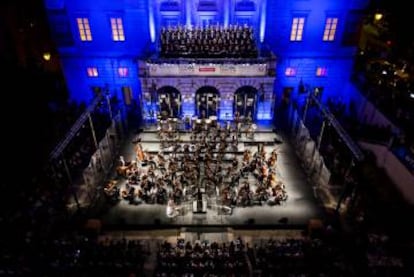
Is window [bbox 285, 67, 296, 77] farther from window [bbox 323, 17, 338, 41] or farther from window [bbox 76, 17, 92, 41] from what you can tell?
window [bbox 76, 17, 92, 41]

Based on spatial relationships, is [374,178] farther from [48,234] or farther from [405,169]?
[48,234]

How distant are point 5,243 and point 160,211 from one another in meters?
10.1

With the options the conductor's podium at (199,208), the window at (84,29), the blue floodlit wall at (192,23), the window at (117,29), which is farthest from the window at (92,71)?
the conductor's podium at (199,208)

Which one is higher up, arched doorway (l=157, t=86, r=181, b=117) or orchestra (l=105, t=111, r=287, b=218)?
arched doorway (l=157, t=86, r=181, b=117)

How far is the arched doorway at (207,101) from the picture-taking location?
36250mm

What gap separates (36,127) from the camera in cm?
3466

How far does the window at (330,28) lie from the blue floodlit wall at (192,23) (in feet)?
1.34

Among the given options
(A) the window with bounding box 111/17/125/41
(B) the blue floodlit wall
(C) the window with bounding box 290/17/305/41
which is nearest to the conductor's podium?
(B) the blue floodlit wall

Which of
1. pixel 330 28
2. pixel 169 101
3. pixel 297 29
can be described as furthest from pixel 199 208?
pixel 330 28

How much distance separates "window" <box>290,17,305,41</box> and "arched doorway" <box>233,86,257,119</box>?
707 cm

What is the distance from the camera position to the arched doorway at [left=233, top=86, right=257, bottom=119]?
3628 cm

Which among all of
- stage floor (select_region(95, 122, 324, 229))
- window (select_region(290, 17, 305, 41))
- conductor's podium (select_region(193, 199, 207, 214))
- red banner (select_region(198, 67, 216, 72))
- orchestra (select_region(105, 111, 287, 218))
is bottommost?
stage floor (select_region(95, 122, 324, 229))

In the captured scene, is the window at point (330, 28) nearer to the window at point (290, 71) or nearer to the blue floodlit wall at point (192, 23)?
the blue floodlit wall at point (192, 23)

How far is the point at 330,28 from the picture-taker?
36500 millimetres
